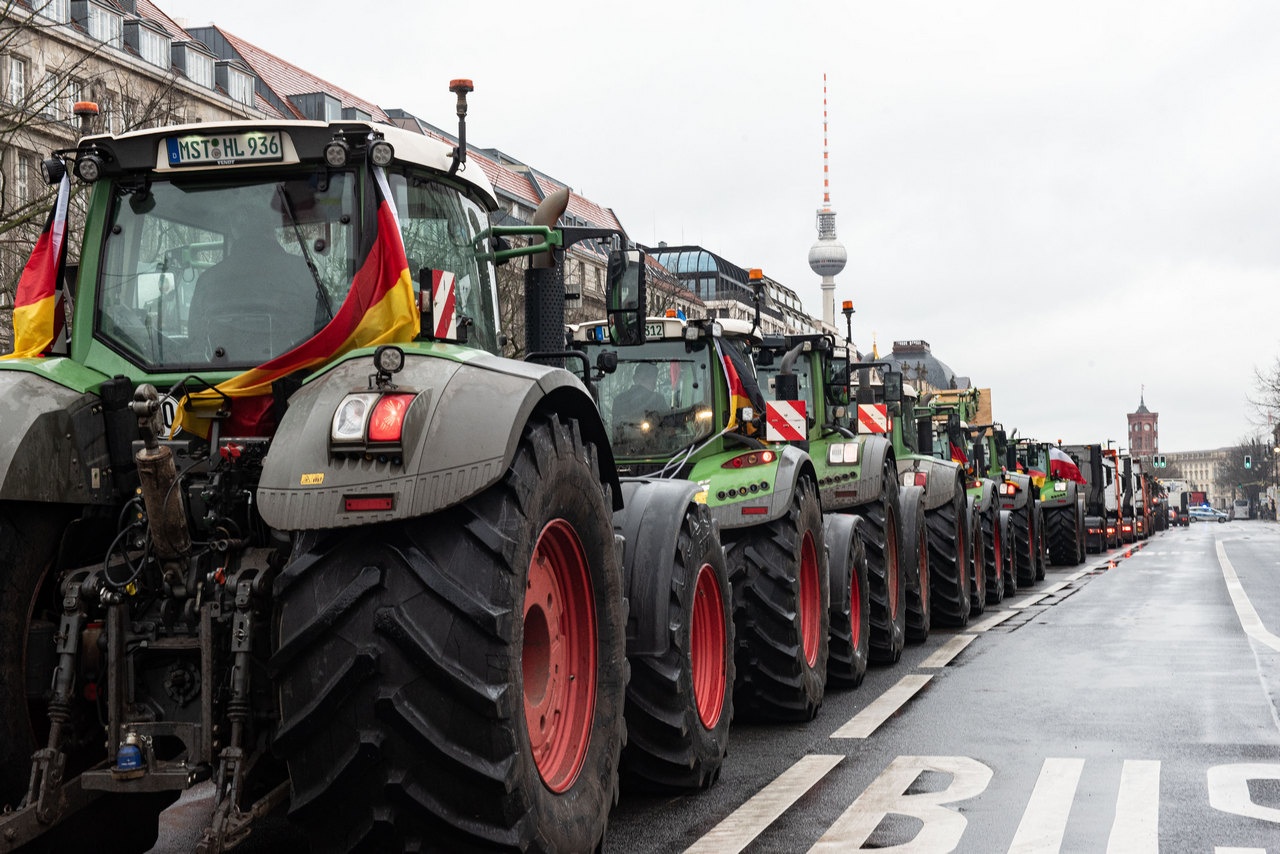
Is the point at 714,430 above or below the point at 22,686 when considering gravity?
above

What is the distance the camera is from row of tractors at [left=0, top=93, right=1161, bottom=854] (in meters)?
4.17

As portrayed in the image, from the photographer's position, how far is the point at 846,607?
10.4 m

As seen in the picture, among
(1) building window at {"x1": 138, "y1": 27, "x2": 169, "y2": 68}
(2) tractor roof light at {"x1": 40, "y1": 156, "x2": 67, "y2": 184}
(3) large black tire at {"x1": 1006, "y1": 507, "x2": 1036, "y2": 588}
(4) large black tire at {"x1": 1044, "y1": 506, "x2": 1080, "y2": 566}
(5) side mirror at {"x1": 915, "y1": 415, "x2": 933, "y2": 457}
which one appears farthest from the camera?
(1) building window at {"x1": 138, "y1": 27, "x2": 169, "y2": 68}

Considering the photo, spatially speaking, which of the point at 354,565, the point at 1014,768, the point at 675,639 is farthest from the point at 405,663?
the point at 1014,768

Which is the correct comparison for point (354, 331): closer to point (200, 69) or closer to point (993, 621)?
point (993, 621)

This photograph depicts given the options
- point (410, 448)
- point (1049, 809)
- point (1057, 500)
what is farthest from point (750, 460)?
point (1057, 500)

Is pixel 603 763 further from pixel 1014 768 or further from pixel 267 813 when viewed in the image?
pixel 1014 768

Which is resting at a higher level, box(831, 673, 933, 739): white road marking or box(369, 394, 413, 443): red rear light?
box(369, 394, 413, 443): red rear light

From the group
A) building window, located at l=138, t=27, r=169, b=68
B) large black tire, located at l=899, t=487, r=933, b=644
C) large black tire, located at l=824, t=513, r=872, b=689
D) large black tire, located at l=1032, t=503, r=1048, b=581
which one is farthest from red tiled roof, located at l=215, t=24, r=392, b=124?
large black tire, located at l=824, t=513, r=872, b=689

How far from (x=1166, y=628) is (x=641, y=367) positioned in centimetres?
754

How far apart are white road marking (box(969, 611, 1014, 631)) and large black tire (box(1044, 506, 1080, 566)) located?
14.8 meters

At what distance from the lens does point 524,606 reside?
4590 millimetres

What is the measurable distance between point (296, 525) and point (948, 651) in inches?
376

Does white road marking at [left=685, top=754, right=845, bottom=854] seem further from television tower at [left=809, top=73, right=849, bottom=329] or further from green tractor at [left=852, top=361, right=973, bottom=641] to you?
television tower at [left=809, top=73, right=849, bottom=329]
